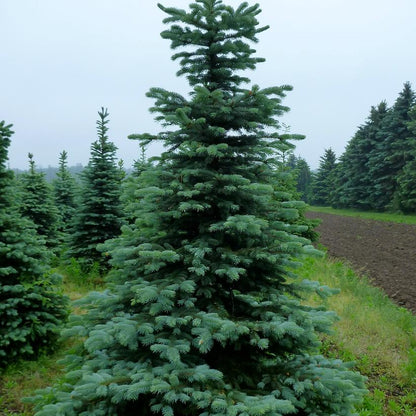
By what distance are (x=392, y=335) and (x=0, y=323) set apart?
690cm

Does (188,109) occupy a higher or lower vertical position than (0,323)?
higher

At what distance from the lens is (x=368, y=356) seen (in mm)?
6137

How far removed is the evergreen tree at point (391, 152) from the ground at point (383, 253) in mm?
10816

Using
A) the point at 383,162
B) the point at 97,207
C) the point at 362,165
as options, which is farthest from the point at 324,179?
the point at 97,207

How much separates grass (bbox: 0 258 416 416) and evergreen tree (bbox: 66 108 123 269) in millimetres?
1534

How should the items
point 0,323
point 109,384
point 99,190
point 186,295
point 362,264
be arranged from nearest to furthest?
point 109,384, point 186,295, point 0,323, point 99,190, point 362,264

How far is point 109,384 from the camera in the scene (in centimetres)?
287

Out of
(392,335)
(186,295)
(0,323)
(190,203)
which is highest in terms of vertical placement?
(190,203)

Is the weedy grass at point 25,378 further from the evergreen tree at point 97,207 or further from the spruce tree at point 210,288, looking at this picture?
the evergreen tree at point 97,207

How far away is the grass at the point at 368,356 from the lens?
16.1 feet

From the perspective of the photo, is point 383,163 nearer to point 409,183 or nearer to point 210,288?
point 409,183

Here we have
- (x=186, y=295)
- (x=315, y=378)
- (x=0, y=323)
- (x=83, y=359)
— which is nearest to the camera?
(x=315, y=378)

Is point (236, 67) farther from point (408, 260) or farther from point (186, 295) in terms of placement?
point (408, 260)

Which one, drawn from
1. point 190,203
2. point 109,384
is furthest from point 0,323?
point 190,203
